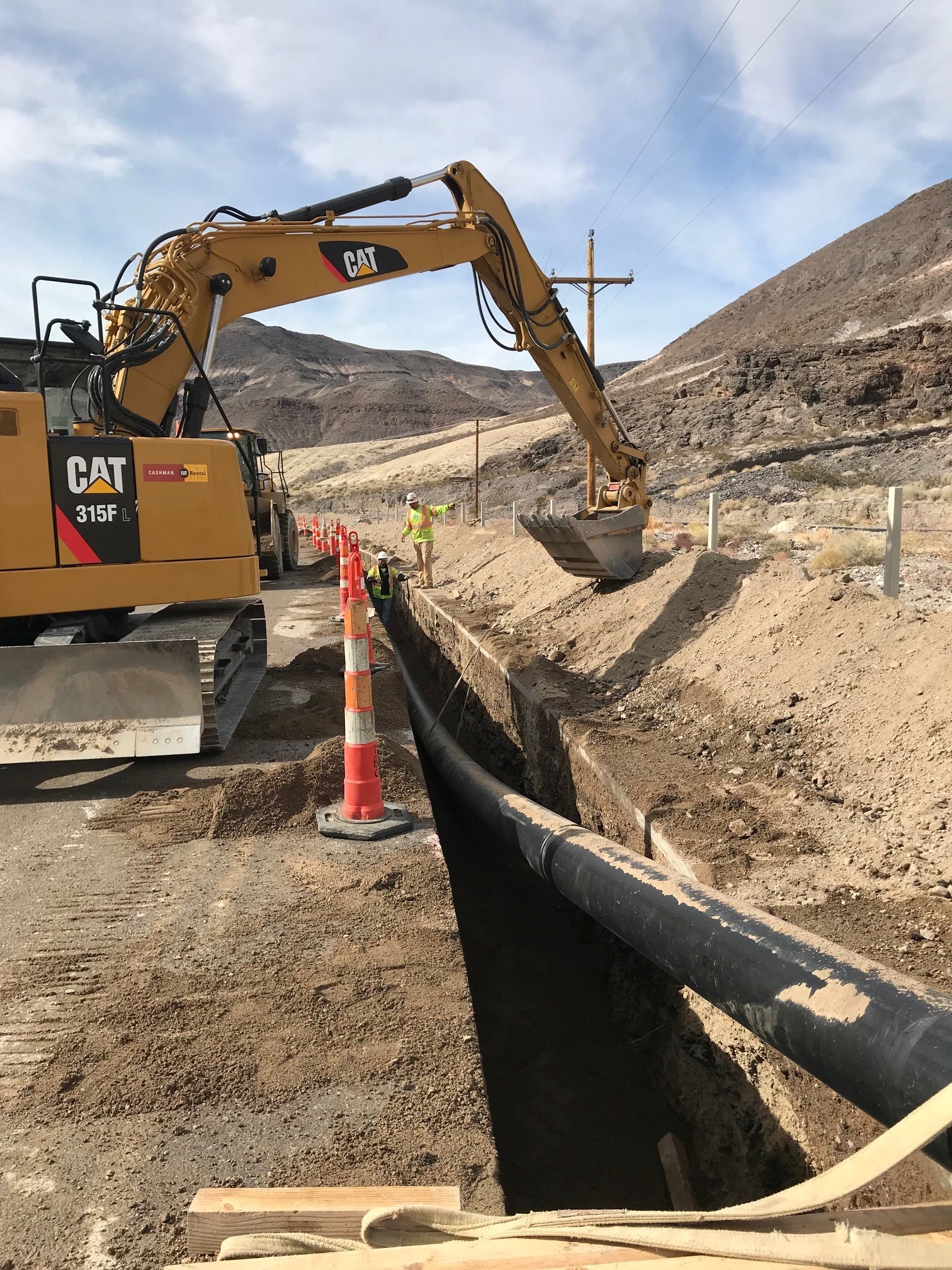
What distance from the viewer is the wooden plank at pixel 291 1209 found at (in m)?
1.71

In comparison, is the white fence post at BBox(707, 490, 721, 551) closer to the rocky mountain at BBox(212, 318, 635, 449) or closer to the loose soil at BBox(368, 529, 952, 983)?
the loose soil at BBox(368, 529, 952, 983)

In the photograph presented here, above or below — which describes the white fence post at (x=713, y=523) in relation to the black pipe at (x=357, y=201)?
below

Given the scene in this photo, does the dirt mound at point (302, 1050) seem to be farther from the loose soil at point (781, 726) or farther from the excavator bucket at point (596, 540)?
the excavator bucket at point (596, 540)

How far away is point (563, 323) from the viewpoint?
9.05 metres

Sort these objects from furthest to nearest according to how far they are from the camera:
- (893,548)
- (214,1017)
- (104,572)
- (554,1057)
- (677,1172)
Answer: (893,548) < (104,572) < (554,1057) < (677,1172) < (214,1017)

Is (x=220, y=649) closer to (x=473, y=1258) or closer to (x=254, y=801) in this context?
(x=254, y=801)

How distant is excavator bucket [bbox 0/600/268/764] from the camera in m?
5.04

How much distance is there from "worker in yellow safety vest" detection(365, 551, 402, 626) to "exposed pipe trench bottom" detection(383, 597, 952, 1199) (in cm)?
611

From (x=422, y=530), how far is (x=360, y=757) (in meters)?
9.23

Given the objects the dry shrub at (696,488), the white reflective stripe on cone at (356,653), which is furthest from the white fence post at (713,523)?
the dry shrub at (696,488)

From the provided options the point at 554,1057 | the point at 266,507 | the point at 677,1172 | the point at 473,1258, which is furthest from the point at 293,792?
the point at 266,507

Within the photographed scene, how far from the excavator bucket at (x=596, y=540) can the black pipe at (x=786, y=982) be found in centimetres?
560

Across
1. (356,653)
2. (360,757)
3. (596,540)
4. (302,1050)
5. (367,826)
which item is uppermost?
(596,540)

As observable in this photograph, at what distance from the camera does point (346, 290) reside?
746 cm
